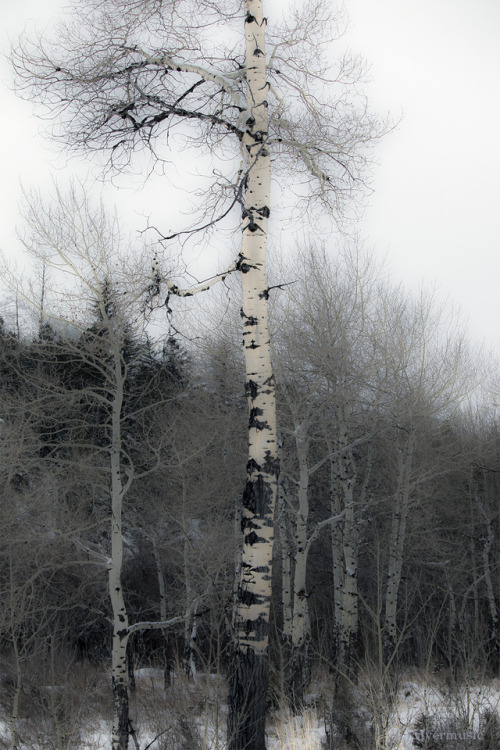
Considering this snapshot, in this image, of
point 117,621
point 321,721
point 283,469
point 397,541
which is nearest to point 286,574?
point 283,469

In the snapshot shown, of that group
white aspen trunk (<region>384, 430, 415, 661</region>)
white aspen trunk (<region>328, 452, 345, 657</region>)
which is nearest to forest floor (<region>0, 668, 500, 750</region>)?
white aspen trunk (<region>384, 430, 415, 661</region>)

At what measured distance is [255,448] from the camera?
16.2ft

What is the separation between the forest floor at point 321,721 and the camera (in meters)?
4.65

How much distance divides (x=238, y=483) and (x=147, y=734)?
6.61m

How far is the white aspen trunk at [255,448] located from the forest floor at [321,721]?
292 millimetres

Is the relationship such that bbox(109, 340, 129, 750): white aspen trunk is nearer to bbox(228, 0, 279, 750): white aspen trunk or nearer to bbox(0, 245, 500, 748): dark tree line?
bbox(0, 245, 500, 748): dark tree line

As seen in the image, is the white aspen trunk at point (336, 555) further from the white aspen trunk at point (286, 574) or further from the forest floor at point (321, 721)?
the forest floor at point (321, 721)

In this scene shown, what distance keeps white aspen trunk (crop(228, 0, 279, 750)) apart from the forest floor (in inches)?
11.5

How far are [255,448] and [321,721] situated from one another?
6.60 m

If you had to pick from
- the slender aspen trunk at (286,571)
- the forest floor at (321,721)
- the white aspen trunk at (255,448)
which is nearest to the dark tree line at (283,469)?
the slender aspen trunk at (286,571)

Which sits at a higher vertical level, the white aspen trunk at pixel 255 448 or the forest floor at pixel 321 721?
the white aspen trunk at pixel 255 448

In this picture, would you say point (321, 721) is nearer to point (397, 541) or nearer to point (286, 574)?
point (286, 574)

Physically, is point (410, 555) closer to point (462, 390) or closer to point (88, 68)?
point (462, 390)

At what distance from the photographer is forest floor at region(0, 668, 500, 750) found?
15.3ft
